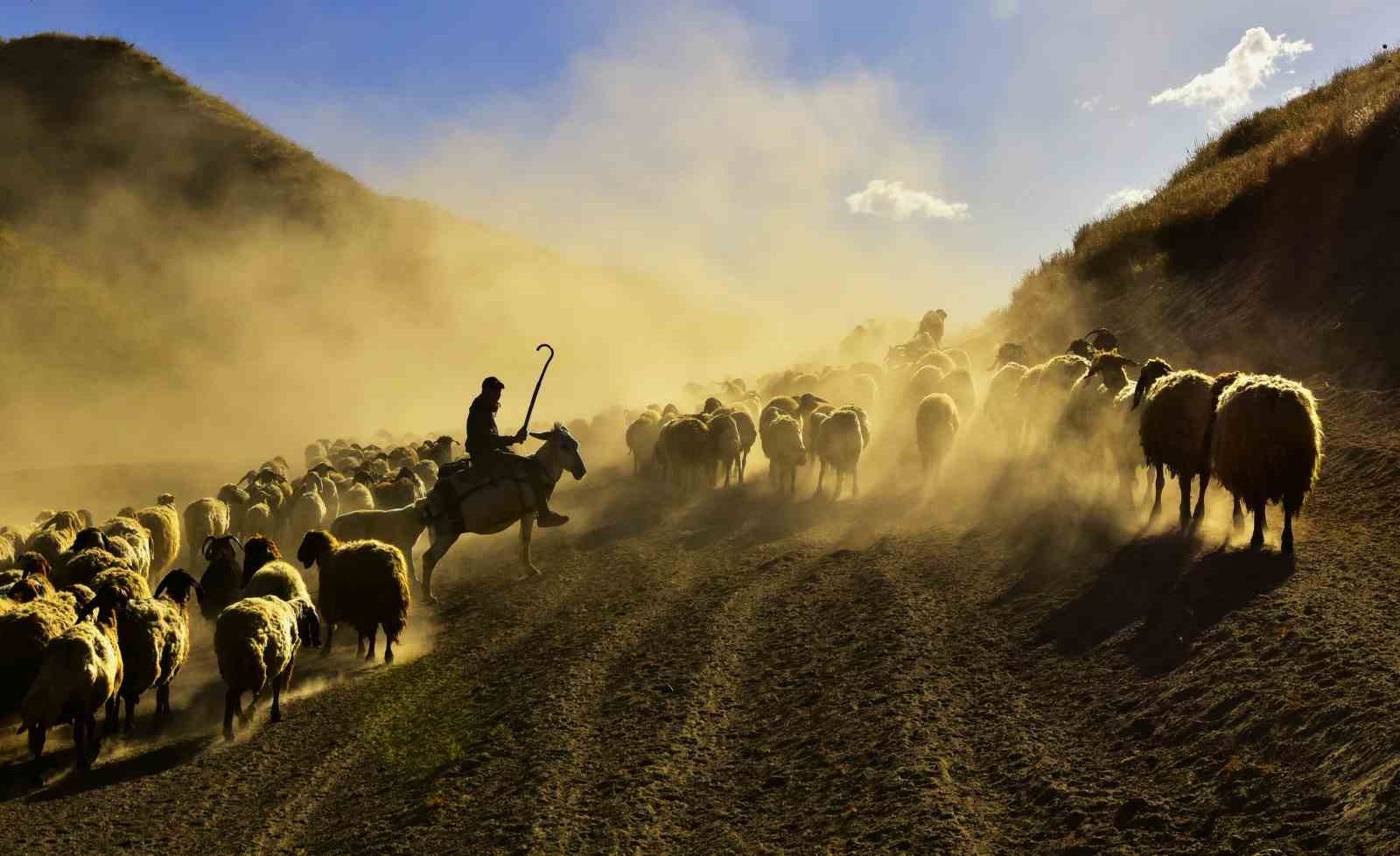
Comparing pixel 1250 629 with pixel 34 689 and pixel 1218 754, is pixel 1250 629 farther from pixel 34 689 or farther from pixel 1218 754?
pixel 34 689

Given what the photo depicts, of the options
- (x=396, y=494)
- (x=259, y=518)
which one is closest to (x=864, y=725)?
(x=396, y=494)

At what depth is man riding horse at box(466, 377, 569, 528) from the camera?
16.8 metres

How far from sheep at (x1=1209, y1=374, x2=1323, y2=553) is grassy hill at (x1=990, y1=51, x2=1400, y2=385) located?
662 centimetres

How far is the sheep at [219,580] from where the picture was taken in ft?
44.3

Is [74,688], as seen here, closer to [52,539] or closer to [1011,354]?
[52,539]

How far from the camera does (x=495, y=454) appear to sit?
1689 cm

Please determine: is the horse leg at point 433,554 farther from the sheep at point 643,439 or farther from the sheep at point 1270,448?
the sheep at point 643,439

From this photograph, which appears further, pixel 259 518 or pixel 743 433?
pixel 743 433

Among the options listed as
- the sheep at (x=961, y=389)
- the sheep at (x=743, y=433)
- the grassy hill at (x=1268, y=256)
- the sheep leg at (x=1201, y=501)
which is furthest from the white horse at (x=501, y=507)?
the grassy hill at (x=1268, y=256)

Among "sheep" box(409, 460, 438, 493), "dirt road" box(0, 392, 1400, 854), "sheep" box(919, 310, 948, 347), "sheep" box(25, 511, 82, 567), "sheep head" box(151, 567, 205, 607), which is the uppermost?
"sheep" box(919, 310, 948, 347)

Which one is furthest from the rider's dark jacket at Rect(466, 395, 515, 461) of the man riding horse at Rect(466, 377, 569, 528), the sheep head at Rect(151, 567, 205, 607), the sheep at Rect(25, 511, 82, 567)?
the sheep at Rect(25, 511, 82, 567)

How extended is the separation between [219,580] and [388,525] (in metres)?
3.23

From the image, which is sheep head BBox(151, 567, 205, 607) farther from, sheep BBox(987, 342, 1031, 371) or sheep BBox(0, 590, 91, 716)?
sheep BBox(987, 342, 1031, 371)

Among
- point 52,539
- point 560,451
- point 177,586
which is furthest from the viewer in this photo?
point 52,539
